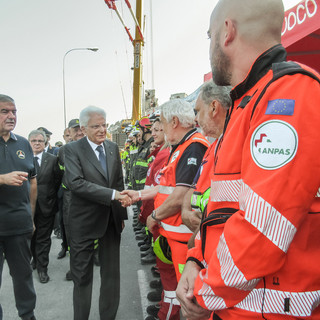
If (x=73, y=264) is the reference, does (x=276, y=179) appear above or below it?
above

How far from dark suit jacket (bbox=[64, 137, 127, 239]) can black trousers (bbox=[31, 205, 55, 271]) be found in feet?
6.23

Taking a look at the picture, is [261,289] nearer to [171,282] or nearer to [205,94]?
[205,94]

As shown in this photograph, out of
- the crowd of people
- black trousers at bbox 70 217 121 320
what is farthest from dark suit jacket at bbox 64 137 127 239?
the crowd of people

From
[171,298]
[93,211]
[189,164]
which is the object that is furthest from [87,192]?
[171,298]

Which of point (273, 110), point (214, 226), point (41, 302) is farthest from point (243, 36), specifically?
point (41, 302)

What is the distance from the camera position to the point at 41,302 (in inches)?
135

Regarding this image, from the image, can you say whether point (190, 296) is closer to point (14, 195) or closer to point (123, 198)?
point (123, 198)

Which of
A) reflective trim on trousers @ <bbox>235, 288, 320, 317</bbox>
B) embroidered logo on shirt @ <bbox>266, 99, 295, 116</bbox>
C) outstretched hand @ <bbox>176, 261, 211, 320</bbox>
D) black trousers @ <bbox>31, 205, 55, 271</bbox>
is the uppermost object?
embroidered logo on shirt @ <bbox>266, 99, 295, 116</bbox>

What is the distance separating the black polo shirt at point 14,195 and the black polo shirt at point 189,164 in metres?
1.77

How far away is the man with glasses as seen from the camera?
2791 mm

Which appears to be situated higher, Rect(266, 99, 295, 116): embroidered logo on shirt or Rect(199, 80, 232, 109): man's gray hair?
Rect(199, 80, 232, 109): man's gray hair

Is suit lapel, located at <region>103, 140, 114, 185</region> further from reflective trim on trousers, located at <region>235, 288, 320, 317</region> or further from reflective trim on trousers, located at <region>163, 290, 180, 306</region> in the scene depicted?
reflective trim on trousers, located at <region>235, 288, 320, 317</region>

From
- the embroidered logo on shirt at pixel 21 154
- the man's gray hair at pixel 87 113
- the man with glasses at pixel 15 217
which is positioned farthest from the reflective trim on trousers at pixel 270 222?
the embroidered logo on shirt at pixel 21 154

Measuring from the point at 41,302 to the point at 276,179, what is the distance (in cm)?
366
